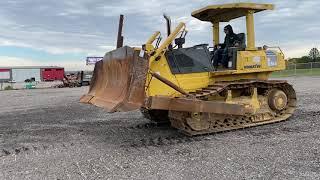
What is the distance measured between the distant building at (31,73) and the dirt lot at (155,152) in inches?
2614

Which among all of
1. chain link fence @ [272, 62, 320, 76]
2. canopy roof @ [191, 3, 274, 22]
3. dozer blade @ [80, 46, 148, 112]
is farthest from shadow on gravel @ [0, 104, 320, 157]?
chain link fence @ [272, 62, 320, 76]

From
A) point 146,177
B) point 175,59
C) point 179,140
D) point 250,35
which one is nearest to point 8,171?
point 146,177

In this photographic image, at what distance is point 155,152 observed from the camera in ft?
27.0

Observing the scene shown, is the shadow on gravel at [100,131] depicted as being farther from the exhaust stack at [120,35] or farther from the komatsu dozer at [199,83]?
the exhaust stack at [120,35]

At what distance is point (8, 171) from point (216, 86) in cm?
508

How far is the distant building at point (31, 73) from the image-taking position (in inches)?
3263

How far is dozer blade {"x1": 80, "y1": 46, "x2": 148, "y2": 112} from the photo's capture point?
8.82 meters

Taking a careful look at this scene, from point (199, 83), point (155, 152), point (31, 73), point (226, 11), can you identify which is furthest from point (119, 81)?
point (31, 73)

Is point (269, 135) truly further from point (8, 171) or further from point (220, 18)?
point (8, 171)

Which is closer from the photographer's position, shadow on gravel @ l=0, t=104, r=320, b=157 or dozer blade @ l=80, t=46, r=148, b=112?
dozer blade @ l=80, t=46, r=148, b=112

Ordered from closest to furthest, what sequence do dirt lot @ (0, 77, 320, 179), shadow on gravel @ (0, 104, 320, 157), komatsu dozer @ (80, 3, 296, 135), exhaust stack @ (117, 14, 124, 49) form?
dirt lot @ (0, 77, 320, 179)
komatsu dozer @ (80, 3, 296, 135)
shadow on gravel @ (0, 104, 320, 157)
exhaust stack @ (117, 14, 124, 49)

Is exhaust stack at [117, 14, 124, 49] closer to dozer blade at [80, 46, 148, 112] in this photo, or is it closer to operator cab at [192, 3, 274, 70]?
dozer blade at [80, 46, 148, 112]

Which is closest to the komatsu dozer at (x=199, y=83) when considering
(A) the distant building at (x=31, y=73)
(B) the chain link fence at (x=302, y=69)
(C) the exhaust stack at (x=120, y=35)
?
(C) the exhaust stack at (x=120, y=35)

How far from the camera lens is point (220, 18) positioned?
38.6ft
